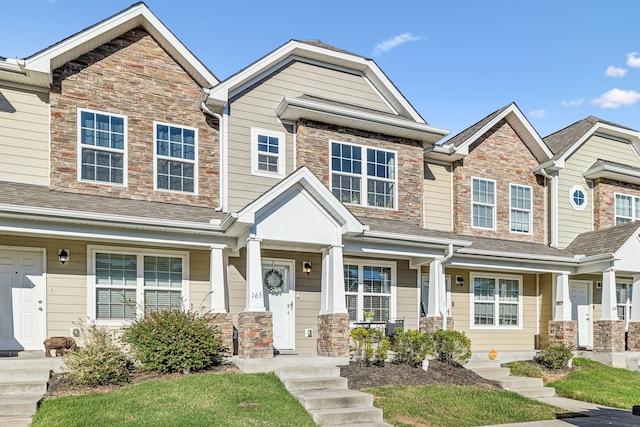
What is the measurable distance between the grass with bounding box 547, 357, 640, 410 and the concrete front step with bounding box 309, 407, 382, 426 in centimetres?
572

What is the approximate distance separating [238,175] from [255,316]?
3.48 metres

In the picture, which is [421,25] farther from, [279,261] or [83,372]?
[83,372]

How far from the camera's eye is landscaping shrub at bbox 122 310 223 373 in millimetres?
10359

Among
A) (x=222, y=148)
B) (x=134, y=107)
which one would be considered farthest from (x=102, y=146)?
(x=222, y=148)

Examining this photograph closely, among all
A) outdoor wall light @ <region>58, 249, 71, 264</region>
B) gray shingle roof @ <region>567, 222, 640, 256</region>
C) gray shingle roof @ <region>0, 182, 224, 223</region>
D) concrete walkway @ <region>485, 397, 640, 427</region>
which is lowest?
concrete walkway @ <region>485, 397, 640, 427</region>

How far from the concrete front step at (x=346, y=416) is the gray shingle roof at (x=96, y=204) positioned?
15.4 ft

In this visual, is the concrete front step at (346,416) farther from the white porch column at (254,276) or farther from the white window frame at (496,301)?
the white window frame at (496,301)

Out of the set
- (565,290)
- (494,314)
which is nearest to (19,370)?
(494,314)

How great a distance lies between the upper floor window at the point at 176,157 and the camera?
12.8 m

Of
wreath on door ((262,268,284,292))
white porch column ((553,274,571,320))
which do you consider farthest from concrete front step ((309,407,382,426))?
white porch column ((553,274,571,320))

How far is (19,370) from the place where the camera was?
9.74m

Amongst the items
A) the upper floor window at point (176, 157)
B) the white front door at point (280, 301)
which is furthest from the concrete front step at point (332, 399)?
the upper floor window at point (176, 157)

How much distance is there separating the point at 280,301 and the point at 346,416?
458 cm

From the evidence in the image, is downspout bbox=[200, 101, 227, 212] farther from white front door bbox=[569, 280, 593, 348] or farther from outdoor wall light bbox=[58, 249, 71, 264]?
white front door bbox=[569, 280, 593, 348]
